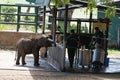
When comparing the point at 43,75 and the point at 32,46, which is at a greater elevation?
the point at 32,46

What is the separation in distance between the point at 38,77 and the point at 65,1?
14.8 feet

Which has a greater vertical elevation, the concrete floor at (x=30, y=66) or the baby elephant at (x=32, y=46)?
the baby elephant at (x=32, y=46)

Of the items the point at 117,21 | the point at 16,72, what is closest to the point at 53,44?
the point at 16,72

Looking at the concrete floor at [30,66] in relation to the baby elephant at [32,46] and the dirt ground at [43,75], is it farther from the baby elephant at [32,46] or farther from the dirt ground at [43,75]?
the dirt ground at [43,75]

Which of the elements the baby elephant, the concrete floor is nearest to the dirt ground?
the concrete floor

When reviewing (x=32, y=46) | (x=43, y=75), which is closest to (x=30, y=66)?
(x=32, y=46)

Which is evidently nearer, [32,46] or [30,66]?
[30,66]

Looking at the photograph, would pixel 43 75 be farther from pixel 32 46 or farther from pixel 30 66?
pixel 32 46

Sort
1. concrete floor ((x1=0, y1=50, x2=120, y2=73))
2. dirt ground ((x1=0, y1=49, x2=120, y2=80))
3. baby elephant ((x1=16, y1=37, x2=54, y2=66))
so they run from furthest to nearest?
baby elephant ((x1=16, y1=37, x2=54, y2=66)) < concrete floor ((x1=0, y1=50, x2=120, y2=73)) < dirt ground ((x1=0, y1=49, x2=120, y2=80))

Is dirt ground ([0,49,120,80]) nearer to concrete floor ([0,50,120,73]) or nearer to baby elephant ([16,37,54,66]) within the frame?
concrete floor ([0,50,120,73])

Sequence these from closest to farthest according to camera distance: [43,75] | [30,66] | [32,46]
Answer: [43,75] < [30,66] < [32,46]

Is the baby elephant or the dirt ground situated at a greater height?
the baby elephant

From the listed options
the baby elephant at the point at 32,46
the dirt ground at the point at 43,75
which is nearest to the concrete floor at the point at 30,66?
the baby elephant at the point at 32,46

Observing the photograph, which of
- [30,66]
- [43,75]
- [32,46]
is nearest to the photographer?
[43,75]
